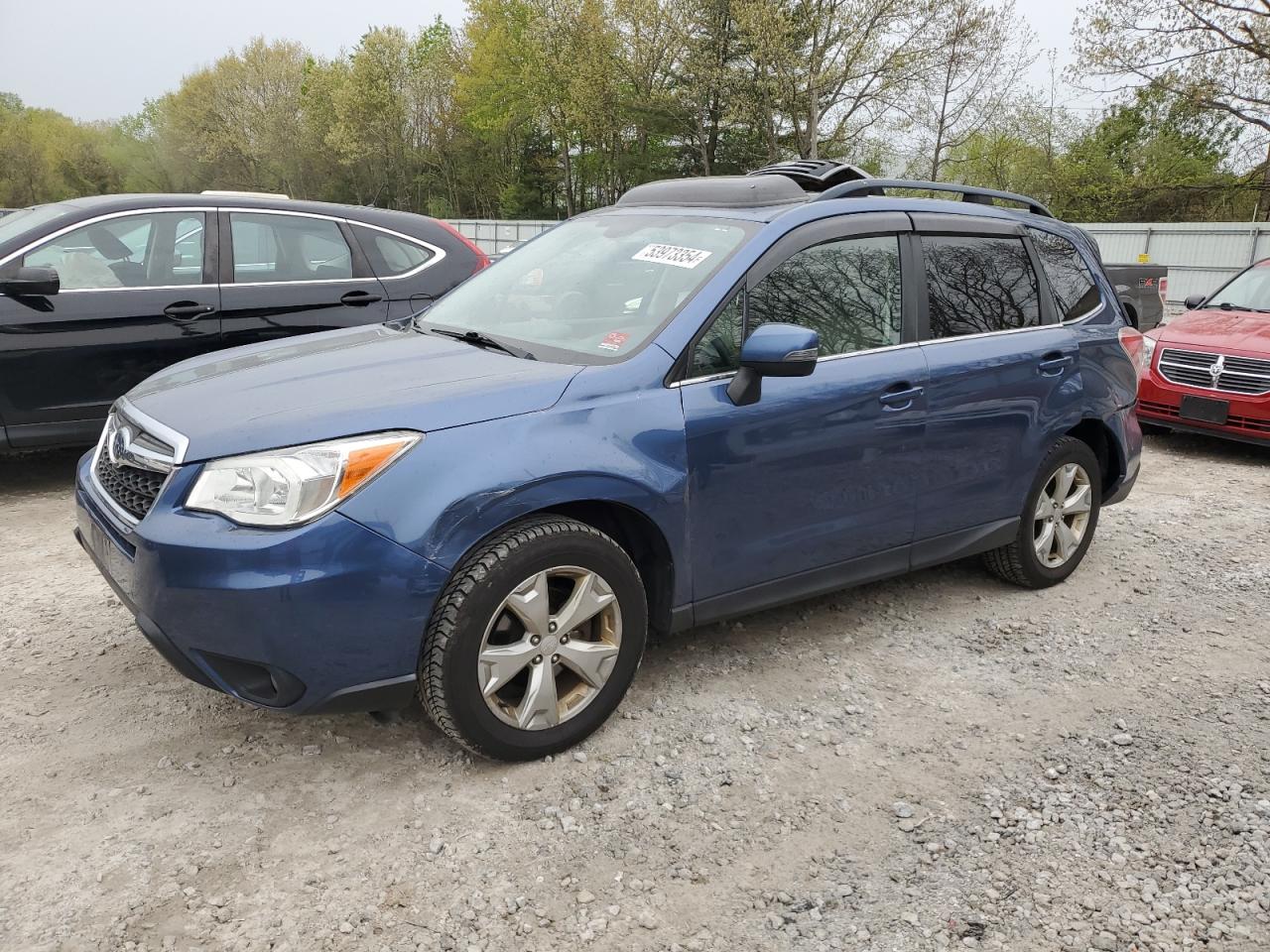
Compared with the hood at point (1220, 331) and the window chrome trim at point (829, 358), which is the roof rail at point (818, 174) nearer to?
the window chrome trim at point (829, 358)

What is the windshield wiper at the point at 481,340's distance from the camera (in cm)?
332

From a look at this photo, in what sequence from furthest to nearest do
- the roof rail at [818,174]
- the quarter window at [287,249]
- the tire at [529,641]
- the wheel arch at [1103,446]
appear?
the quarter window at [287,249] → the wheel arch at [1103,446] → the roof rail at [818,174] → the tire at [529,641]

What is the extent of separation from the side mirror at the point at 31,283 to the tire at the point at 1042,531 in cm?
509

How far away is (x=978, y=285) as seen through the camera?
13.9 feet

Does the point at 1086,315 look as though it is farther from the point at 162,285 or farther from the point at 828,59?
the point at 828,59

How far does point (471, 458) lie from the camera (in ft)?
9.06

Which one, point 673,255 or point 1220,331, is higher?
point 673,255

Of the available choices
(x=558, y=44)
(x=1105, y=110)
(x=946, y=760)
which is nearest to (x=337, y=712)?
(x=946, y=760)

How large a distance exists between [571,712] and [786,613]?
5.06ft

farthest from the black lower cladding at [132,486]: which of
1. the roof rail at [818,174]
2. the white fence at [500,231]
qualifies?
the white fence at [500,231]

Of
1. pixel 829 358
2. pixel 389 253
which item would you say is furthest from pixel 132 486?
pixel 389 253

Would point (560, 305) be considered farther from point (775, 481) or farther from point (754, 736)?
point (754, 736)

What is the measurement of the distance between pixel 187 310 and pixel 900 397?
166 inches

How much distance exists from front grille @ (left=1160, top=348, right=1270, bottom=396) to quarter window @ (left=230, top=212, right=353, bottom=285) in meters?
6.53
